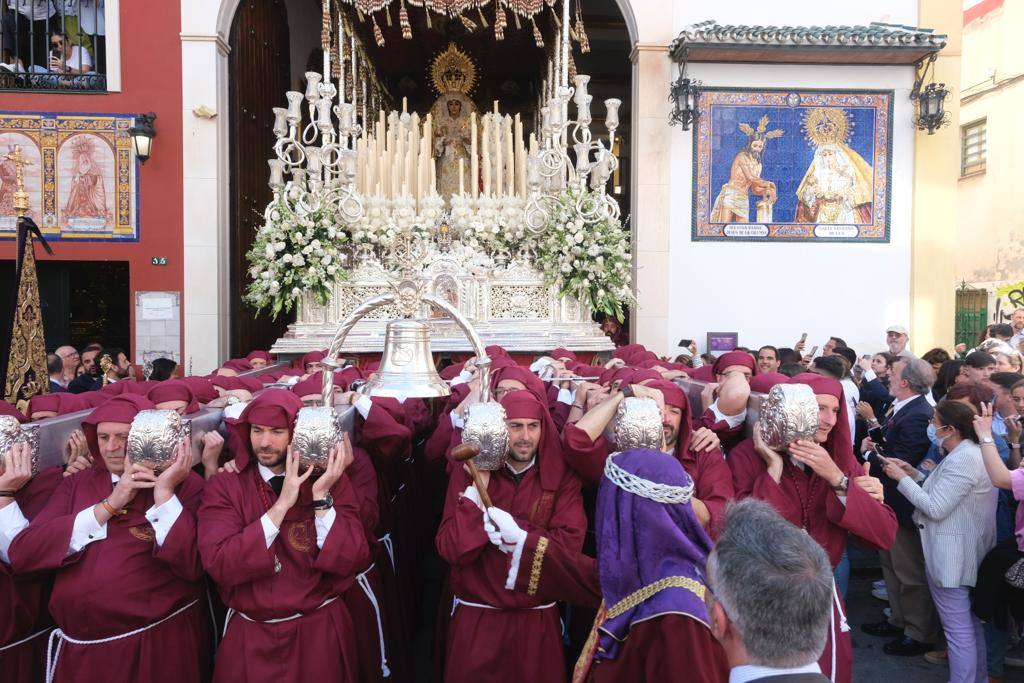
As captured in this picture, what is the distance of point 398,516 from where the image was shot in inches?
206

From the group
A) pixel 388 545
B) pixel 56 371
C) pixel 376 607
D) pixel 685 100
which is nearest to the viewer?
pixel 376 607

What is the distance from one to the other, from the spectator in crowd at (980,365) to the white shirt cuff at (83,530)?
19.7 ft

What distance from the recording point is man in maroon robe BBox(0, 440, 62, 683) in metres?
3.18

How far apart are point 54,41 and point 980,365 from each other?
12.4 meters

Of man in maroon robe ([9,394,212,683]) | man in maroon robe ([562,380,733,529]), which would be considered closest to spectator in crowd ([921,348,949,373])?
man in maroon robe ([562,380,733,529])

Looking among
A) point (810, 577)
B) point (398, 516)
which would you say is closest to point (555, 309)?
point (398, 516)

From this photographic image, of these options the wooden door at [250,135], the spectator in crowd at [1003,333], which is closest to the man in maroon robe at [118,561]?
the wooden door at [250,135]

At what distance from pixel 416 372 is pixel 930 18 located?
38.7ft

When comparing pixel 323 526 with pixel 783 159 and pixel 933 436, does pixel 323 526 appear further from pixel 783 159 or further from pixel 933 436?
pixel 783 159

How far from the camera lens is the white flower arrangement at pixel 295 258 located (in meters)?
8.57

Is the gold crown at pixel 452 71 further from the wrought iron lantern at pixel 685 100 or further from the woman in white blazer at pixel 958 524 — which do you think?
the woman in white blazer at pixel 958 524

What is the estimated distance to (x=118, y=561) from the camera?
3.21m

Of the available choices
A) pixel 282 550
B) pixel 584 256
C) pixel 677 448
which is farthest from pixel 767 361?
pixel 282 550

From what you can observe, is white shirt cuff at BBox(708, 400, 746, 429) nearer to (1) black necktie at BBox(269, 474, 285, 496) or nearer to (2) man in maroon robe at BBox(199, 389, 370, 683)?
(2) man in maroon robe at BBox(199, 389, 370, 683)
